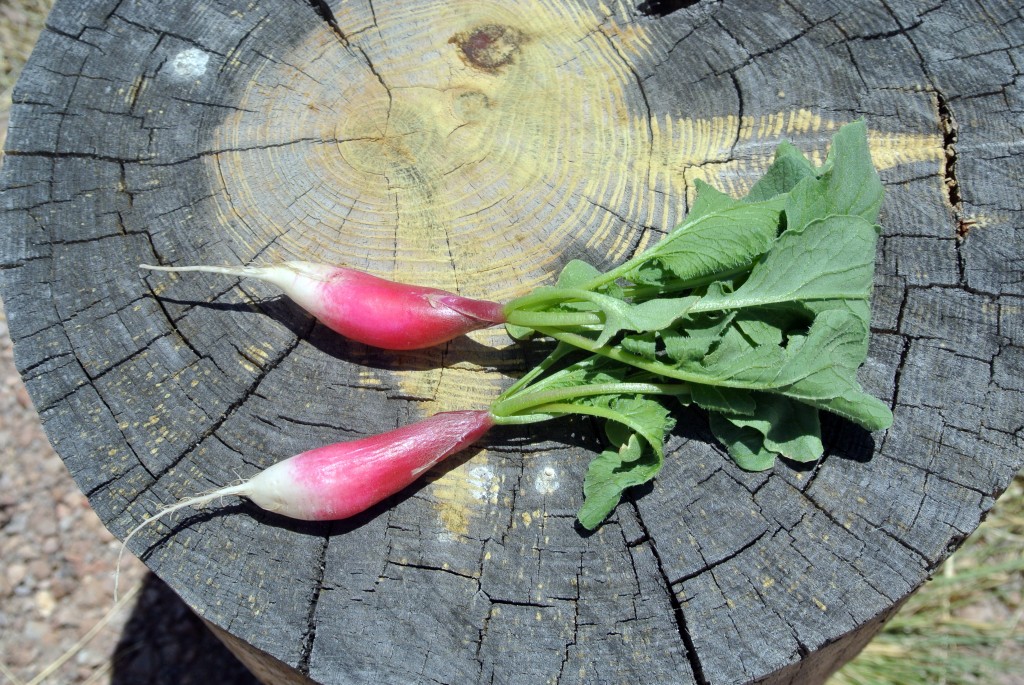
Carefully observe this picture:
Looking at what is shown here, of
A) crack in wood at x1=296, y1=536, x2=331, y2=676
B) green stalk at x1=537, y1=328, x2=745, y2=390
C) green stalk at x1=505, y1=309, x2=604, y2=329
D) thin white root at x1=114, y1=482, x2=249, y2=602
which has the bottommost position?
crack in wood at x1=296, y1=536, x2=331, y2=676

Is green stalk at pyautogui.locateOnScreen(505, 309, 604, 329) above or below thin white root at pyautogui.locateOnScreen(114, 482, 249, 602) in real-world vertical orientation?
above

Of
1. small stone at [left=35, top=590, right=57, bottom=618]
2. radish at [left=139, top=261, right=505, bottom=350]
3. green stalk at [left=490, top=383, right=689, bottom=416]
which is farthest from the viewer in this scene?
small stone at [left=35, top=590, right=57, bottom=618]

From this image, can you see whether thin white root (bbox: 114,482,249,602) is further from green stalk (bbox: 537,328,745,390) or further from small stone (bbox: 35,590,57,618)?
small stone (bbox: 35,590,57,618)

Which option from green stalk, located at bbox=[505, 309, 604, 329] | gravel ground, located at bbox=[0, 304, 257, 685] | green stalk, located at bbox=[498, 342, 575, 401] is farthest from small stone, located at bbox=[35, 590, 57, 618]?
green stalk, located at bbox=[505, 309, 604, 329]

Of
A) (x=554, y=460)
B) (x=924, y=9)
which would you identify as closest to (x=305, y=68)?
(x=554, y=460)

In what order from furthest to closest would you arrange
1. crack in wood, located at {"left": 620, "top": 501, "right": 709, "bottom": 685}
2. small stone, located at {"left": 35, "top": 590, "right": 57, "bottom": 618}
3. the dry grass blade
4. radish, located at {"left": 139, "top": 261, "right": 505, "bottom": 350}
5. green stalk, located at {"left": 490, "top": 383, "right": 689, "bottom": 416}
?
1. small stone, located at {"left": 35, "top": 590, "right": 57, "bottom": 618}
2. the dry grass blade
3. radish, located at {"left": 139, "top": 261, "right": 505, "bottom": 350}
4. green stalk, located at {"left": 490, "top": 383, "right": 689, "bottom": 416}
5. crack in wood, located at {"left": 620, "top": 501, "right": 709, "bottom": 685}

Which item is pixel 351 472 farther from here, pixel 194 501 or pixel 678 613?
pixel 678 613

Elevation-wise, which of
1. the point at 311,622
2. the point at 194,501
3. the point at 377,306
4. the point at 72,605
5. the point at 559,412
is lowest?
the point at 72,605

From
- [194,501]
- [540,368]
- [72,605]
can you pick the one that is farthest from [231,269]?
[72,605]
